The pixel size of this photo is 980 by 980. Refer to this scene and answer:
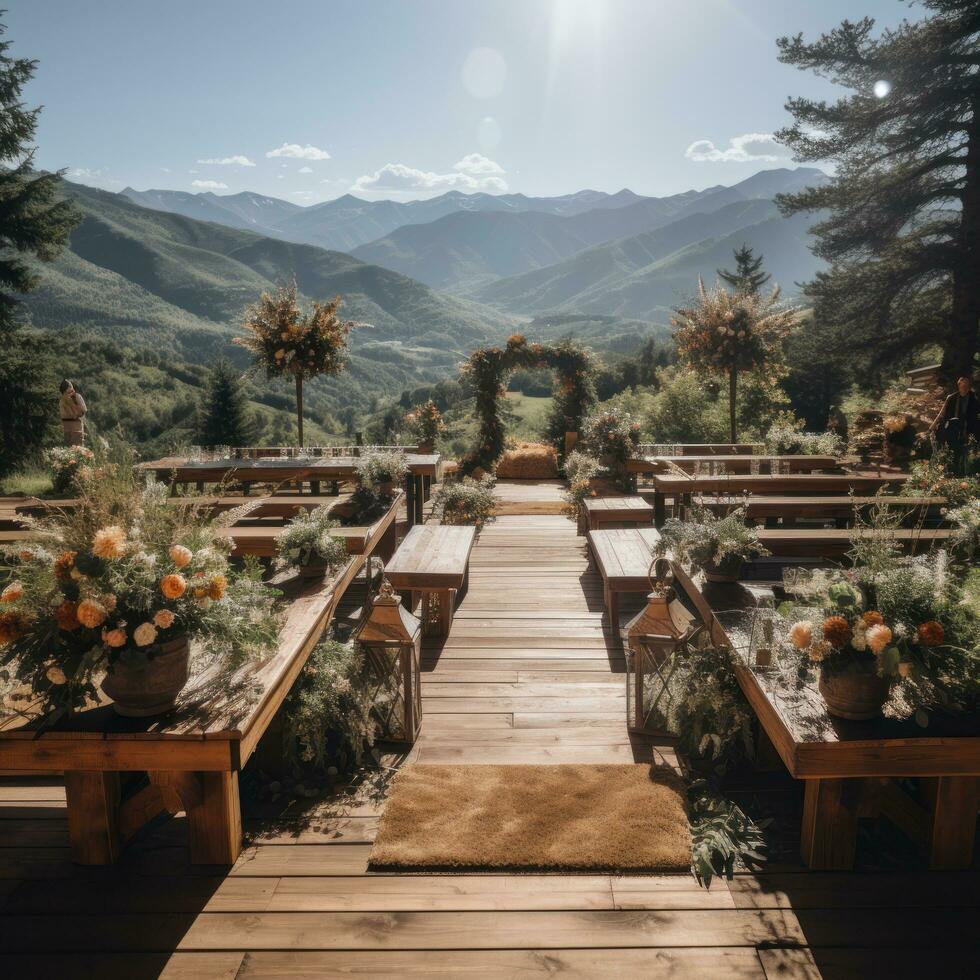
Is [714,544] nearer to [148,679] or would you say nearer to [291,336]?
[148,679]

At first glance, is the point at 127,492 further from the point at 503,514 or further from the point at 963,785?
the point at 503,514

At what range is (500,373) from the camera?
1180cm

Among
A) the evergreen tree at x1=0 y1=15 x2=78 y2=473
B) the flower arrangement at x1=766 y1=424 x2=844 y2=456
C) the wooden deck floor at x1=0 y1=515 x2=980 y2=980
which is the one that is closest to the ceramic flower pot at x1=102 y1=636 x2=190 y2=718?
the wooden deck floor at x1=0 y1=515 x2=980 y2=980

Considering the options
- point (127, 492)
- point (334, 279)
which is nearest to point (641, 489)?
point (127, 492)

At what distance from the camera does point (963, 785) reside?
7.84ft

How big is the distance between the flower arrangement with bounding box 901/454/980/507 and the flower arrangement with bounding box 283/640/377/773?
431cm

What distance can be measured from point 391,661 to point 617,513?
3.79 m

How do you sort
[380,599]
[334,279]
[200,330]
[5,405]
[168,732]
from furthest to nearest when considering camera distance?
[334,279]
[200,330]
[5,405]
[380,599]
[168,732]

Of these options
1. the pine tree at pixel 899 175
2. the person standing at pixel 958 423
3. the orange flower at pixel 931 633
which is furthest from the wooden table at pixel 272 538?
the pine tree at pixel 899 175

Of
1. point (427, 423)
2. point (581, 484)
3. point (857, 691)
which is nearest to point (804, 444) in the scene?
point (581, 484)

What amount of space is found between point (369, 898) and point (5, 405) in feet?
54.8

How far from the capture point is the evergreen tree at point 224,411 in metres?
26.7

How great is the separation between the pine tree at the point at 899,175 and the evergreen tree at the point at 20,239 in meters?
15.1

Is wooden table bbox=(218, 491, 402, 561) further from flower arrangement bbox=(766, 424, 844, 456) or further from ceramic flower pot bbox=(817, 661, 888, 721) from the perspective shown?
flower arrangement bbox=(766, 424, 844, 456)
